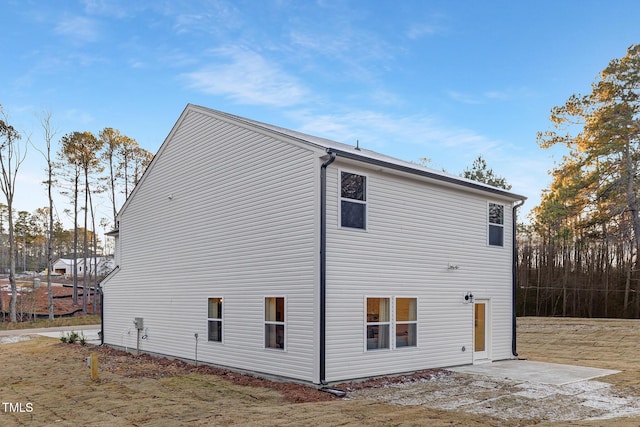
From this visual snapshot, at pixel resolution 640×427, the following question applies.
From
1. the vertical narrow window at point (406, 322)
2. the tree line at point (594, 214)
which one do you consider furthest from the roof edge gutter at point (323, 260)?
the tree line at point (594, 214)

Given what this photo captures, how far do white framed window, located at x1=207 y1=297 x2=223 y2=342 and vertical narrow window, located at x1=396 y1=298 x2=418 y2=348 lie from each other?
4.20 m

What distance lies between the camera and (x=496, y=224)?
45.0 feet

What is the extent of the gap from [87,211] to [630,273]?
3164cm

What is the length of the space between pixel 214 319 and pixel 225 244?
6.06 feet

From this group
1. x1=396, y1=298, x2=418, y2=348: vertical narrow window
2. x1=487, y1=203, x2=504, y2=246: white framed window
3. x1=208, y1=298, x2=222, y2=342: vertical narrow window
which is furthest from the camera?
x1=487, y1=203, x2=504, y2=246: white framed window

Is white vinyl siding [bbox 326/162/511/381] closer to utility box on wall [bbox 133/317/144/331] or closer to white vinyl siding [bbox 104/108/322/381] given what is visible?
white vinyl siding [bbox 104/108/322/381]

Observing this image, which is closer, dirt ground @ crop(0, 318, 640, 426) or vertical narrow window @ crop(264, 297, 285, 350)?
dirt ground @ crop(0, 318, 640, 426)

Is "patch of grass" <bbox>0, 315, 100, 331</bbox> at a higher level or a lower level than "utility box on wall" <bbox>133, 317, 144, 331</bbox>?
lower

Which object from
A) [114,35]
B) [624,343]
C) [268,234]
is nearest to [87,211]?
[114,35]

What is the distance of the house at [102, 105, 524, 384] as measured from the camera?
978 centimetres

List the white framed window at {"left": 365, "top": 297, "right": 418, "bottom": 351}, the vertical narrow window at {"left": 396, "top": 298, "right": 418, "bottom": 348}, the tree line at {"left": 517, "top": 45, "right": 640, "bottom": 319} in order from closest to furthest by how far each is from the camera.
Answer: the white framed window at {"left": 365, "top": 297, "right": 418, "bottom": 351} < the vertical narrow window at {"left": 396, "top": 298, "right": 418, "bottom": 348} < the tree line at {"left": 517, "top": 45, "right": 640, "bottom": 319}

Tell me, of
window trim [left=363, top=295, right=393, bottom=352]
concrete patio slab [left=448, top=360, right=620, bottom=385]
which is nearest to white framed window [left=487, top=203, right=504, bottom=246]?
concrete patio slab [left=448, top=360, right=620, bottom=385]

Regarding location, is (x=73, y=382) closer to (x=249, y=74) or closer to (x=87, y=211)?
(x=249, y=74)

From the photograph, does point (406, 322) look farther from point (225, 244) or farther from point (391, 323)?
point (225, 244)
